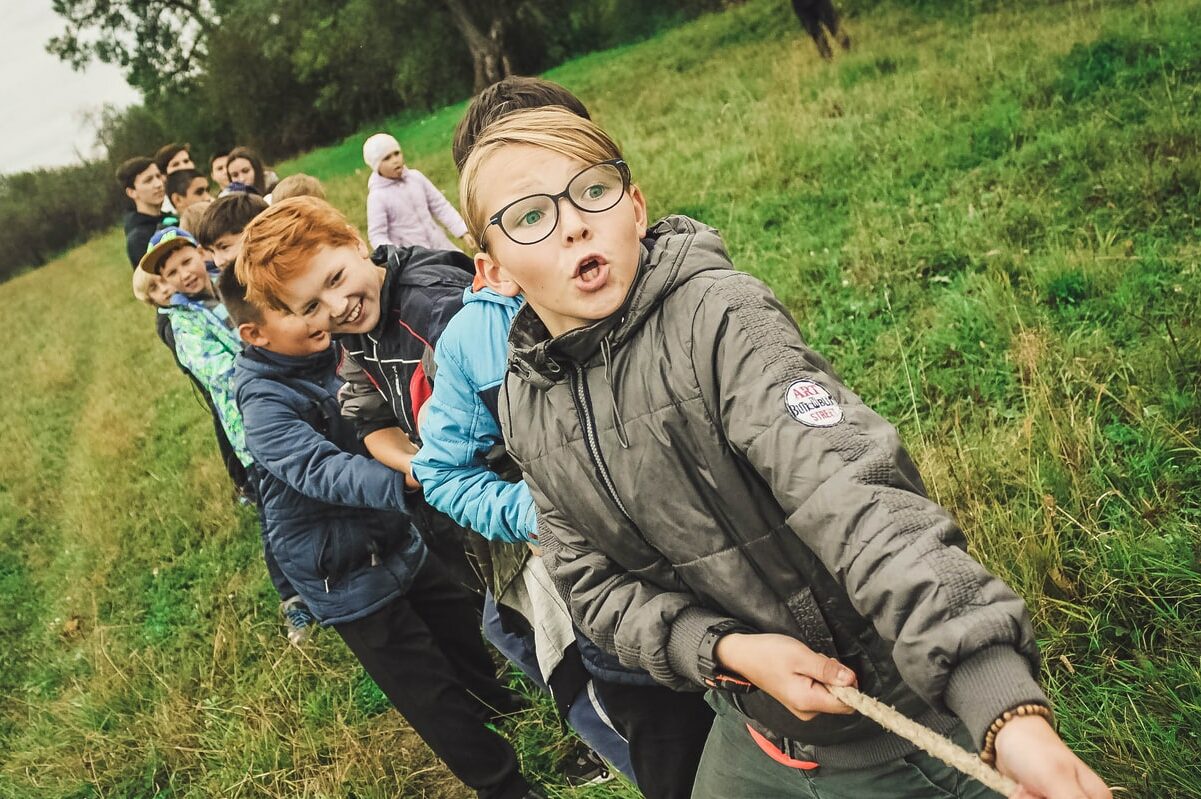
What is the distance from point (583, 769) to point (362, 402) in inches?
63.1

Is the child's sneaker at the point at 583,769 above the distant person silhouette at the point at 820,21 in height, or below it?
below

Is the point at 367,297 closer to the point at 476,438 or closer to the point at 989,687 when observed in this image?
the point at 476,438

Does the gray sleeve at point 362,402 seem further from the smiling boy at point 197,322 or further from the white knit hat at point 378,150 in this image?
the white knit hat at point 378,150

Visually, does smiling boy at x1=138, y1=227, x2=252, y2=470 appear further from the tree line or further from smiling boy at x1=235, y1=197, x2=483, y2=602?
the tree line

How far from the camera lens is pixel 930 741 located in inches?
35.4

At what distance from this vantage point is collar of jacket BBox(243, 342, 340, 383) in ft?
9.68

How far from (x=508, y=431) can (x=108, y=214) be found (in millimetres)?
47117

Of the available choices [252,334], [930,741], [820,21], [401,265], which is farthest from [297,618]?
[820,21]

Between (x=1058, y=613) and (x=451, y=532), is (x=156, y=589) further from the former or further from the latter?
(x=1058, y=613)

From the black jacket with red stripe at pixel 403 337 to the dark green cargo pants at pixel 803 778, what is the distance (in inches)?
50.1

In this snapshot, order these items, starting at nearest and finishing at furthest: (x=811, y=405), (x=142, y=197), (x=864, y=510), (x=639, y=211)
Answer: (x=864, y=510)
(x=811, y=405)
(x=639, y=211)
(x=142, y=197)

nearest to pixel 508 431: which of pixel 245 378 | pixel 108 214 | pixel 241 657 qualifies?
pixel 245 378

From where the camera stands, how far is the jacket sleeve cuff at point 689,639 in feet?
4.34

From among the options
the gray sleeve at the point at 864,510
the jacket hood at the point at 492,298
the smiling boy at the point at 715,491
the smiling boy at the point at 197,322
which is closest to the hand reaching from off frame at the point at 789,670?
the smiling boy at the point at 715,491
